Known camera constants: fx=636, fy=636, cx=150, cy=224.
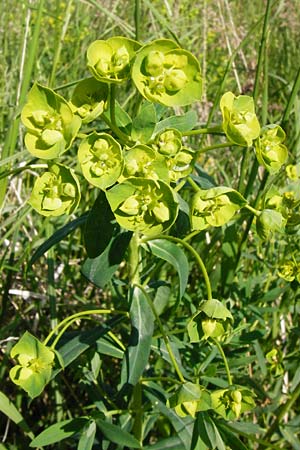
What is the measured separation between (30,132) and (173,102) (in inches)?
10.3

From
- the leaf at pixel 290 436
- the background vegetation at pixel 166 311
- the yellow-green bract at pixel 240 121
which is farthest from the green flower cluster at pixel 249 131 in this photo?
the leaf at pixel 290 436

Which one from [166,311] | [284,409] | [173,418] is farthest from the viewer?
[166,311]

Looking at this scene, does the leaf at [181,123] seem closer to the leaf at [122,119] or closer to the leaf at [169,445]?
the leaf at [122,119]

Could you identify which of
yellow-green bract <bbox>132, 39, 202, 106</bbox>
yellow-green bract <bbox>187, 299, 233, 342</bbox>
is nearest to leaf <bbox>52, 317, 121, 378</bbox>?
yellow-green bract <bbox>187, 299, 233, 342</bbox>

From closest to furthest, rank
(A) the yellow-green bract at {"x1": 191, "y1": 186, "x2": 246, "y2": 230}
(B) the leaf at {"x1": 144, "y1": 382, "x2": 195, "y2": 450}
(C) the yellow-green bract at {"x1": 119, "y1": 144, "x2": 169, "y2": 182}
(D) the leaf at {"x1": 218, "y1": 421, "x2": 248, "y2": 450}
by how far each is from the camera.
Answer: (C) the yellow-green bract at {"x1": 119, "y1": 144, "x2": 169, "y2": 182} → (A) the yellow-green bract at {"x1": 191, "y1": 186, "x2": 246, "y2": 230} → (D) the leaf at {"x1": 218, "y1": 421, "x2": 248, "y2": 450} → (B) the leaf at {"x1": 144, "y1": 382, "x2": 195, "y2": 450}

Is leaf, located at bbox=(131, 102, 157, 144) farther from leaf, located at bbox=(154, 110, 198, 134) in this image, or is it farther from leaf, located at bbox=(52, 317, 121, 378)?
leaf, located at bbox=(52, 317, 121, 378)

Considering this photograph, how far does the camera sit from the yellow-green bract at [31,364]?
47.1 inches

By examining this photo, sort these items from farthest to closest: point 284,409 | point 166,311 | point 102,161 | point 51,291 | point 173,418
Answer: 1. point 166,311
2. point 51,291
3. point 284,409
4. point 173,418
5. point 102,161

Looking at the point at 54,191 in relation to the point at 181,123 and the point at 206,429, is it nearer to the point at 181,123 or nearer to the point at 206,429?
the point at 181,123

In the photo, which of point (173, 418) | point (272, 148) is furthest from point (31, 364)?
point (272, 148)

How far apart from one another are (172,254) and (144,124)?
28cm

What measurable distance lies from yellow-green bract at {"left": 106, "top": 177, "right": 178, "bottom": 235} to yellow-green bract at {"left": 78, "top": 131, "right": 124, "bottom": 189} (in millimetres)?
21

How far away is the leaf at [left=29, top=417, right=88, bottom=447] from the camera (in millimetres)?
1325

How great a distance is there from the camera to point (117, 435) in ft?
4.45
